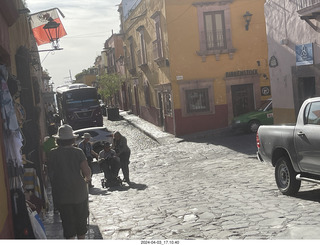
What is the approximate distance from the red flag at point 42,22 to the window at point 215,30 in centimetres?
1046

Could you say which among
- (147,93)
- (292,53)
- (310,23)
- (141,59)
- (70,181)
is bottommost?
(70,181)

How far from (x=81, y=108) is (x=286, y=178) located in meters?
24.4

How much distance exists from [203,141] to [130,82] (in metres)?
21.2

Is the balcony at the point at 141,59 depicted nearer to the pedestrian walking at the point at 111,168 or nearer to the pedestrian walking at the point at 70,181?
the pedestrian walking at the point at 111,168

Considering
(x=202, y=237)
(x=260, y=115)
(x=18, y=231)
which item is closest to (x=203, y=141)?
(x=260, y=115)

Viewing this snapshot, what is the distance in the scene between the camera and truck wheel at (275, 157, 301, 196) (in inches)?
394

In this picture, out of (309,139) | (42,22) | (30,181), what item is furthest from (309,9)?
(30,181)

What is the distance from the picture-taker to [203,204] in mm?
10219

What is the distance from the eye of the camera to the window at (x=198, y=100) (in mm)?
25422

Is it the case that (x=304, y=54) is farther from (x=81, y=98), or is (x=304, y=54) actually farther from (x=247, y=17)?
(x=81, y=98)

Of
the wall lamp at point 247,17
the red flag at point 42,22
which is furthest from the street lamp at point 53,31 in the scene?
the wall lamp at point 247,17

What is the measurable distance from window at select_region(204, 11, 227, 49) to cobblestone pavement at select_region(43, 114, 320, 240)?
335 inches

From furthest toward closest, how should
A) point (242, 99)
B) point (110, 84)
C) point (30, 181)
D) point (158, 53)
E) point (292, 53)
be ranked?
point (110, 84)
point (158, 53)
point (242, 99)
point (292, 53)
point (30, 181)

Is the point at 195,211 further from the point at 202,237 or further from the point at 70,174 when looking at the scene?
the point at 70,174
